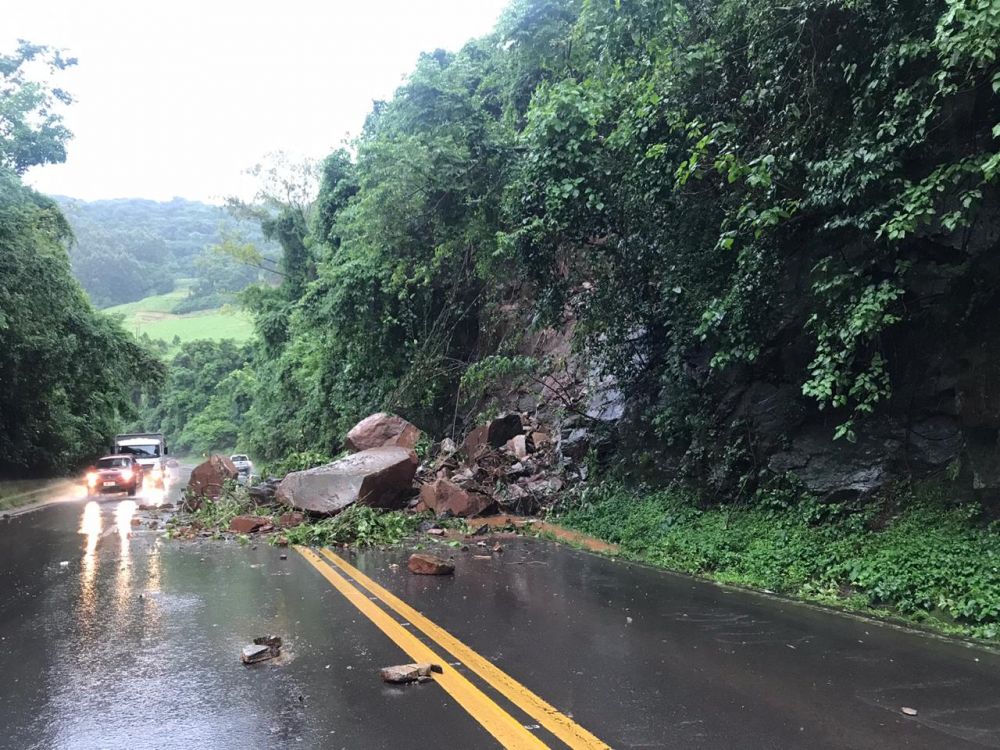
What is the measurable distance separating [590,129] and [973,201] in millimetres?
6118

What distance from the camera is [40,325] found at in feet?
67.8

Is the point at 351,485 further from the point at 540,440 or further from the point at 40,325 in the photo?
the point at 40,325

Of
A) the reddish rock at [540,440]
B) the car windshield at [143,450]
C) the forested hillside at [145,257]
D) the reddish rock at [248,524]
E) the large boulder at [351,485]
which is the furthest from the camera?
the forested hillside at [145,257]

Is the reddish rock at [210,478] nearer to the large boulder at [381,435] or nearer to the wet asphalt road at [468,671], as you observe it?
the large boulder at [381,435]

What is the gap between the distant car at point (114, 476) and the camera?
24000mm

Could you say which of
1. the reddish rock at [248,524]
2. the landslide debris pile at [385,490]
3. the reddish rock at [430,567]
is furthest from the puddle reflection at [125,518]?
the reddish rock at [430,567]

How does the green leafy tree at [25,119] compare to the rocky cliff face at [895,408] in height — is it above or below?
above

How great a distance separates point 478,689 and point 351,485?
9.62m

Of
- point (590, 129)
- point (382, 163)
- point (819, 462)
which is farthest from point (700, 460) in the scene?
point (382, 163)

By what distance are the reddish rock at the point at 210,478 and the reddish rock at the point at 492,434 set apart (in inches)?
225

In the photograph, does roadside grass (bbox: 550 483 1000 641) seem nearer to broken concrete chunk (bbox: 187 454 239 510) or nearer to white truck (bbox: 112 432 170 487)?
broken concrete chunk (bbox: 187 454 239 510)

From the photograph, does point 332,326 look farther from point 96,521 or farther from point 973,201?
point 973,201

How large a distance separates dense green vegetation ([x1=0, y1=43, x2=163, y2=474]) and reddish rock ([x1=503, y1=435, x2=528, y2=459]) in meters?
12.2

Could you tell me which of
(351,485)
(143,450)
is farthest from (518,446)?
(143,450)
